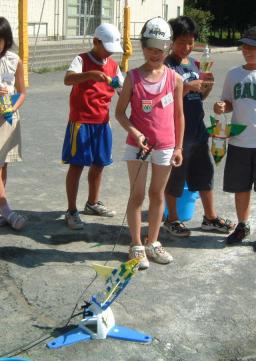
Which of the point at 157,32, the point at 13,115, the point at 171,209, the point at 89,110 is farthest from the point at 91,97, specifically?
the point at 171,209

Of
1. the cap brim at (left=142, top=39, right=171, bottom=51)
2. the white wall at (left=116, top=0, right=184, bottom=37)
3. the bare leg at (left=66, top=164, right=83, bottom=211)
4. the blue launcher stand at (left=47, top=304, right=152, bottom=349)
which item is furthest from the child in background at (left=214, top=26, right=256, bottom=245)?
the white wall at (left=116, top=0, right=184, bottom=37)

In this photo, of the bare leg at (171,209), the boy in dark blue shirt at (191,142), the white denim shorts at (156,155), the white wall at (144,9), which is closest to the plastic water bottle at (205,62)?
the boy in dark blue shirt at (191,142)

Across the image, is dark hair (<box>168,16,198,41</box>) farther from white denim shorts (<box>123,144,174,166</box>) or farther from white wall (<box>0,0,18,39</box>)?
white wall (<box>0,0,18,39</box>)

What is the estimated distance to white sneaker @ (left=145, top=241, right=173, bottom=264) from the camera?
4.32 metres

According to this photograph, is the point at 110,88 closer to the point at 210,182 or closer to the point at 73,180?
the point at 73,180

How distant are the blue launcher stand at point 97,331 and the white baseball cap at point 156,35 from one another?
5.73 feet

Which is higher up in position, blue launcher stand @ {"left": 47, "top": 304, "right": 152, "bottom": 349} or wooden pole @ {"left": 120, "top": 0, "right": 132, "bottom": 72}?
wooden pole @ {"left": 120, "top": 0, "right": 132, "bottom": 72}

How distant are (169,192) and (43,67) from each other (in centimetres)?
1206

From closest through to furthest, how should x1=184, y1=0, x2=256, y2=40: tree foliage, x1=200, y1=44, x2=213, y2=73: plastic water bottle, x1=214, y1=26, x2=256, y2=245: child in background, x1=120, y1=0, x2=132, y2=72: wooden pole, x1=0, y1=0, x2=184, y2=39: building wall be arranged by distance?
x1=214, y1=26, x2=256, y2=245: child in background, x1=200, y1=44, x2=213, y2=73: plastic water bottle, x1=120, y1=0, x2=132, y2=72: wooden pole, x1=0, y1=0, x2=184, y2=39: building wall, x1=184, y1=0, x2=256, y2=40: tree foliage

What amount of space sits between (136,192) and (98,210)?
112cm

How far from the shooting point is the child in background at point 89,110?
4.58 meters

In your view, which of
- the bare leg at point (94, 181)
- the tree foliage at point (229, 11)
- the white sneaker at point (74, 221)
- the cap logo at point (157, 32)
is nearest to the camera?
the cap logo at point (157, 32)

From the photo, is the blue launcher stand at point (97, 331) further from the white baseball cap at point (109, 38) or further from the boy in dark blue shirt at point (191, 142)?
the white baseball cap at point (109, 38)

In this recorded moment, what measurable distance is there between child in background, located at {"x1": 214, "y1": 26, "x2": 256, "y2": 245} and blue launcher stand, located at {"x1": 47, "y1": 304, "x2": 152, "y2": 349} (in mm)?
1681
